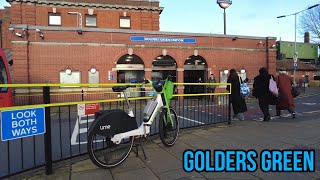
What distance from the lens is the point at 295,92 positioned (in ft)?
37.5

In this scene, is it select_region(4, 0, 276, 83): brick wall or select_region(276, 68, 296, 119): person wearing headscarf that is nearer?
select_region(276, 68, 296, 119): person wearing headscarf

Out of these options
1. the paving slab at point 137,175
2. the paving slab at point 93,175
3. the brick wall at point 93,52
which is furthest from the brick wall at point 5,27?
the paving slab at point 137,175

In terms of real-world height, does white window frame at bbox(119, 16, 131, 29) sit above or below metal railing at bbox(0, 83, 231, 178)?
above

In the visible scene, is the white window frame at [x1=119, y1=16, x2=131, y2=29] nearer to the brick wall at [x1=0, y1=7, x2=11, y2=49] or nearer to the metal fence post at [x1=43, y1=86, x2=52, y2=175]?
the brick wall at [x1=0, y1=7, x2=11, y2=49]

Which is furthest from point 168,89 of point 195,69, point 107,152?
point 195,69

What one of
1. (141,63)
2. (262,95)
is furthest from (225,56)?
(262,95)

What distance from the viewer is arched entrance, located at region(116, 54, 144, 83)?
21.5 metres

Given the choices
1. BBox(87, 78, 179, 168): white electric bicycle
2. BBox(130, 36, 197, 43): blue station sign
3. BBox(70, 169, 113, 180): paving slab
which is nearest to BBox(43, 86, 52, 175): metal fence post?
BBox(70, 169, 113, 180): paving slab

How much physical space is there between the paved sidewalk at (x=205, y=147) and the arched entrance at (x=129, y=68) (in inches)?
529

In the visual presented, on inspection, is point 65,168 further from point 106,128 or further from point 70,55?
point 70,55

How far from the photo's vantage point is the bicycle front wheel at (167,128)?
19.4 feet

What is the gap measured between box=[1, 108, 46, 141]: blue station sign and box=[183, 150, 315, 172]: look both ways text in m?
2.41

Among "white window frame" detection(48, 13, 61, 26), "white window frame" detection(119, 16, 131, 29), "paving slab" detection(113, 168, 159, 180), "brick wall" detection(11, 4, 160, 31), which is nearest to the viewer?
"paving slab" detection(113, 168, 159, 180)

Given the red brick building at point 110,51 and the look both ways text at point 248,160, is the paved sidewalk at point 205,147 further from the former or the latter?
the red brick building at point 110,51
